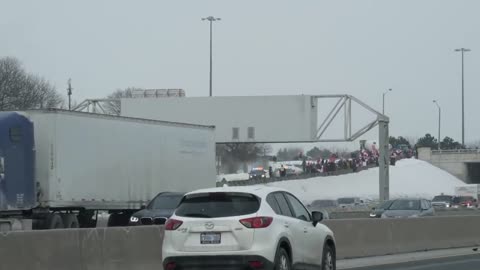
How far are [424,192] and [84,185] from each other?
238 ft

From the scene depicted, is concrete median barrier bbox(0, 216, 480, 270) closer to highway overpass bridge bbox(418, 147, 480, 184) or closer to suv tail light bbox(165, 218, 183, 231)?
suv tail light bbox(165, 218, 183, 231)

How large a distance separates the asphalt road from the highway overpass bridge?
87.8 m

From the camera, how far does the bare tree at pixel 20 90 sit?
67106 millimetres

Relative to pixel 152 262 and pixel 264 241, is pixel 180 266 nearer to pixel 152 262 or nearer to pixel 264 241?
pixel 264 241

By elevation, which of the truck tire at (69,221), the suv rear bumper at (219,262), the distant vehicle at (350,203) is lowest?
the distant vehicle at (350,203)

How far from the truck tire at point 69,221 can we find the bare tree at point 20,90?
40.5 m

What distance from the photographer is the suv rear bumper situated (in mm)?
13492

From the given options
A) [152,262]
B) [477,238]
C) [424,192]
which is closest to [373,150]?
[424,192]

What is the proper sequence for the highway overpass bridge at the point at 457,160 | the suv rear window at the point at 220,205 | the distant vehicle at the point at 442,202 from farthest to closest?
1. the highway overpass bridge at the point at 457,160
2. the distant vehicle at the point at 442,202
3. the suv rear window at the point at 220,205

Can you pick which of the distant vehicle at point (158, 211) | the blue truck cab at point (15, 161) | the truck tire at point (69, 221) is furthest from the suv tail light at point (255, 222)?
the truck tire at point (69, 221)

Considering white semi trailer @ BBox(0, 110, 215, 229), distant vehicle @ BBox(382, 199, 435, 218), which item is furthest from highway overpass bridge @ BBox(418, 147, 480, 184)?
white semi trailer @ BBox(0, 110, 215, 229)

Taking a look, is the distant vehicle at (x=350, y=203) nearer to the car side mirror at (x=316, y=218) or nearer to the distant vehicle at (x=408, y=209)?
the distant vehicle at (x=408, y=209)

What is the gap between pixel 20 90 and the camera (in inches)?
2717

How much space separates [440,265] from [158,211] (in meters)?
7.74
